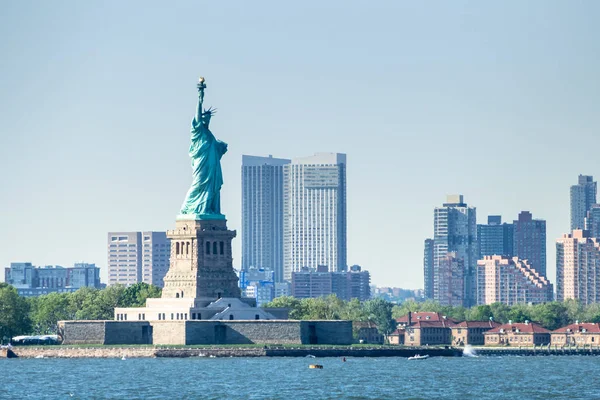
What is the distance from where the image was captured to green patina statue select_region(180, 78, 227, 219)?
575ft

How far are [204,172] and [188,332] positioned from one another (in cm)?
1640

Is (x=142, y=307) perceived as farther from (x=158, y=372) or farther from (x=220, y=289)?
(x=158, y=372)

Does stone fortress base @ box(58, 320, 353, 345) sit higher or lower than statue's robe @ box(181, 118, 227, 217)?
lower

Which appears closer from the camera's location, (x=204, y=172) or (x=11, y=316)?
(x=204, y=172)

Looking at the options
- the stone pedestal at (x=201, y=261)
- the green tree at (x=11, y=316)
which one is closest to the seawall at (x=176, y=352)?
the stone pedestal at (x=201, y=261)

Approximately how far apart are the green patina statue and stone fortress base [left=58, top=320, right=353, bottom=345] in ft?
37.4

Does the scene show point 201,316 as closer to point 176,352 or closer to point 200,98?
point 176,352

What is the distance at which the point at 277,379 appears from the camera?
138m

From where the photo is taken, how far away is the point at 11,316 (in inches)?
7195

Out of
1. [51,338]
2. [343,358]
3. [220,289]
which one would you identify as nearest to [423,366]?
[343,358]

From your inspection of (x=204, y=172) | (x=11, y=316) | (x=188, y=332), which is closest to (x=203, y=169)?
(x=204, y=172)

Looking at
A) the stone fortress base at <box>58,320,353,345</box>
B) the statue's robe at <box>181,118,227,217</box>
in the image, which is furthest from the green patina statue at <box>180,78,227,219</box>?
the stone fortress base at <box>58,320,353,345</box>

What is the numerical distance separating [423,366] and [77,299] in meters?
49.0

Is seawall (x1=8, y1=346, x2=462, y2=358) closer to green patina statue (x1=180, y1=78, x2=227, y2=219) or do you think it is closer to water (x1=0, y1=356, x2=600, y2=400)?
water (x1=0, y1=356, x2=600, y2=400)
